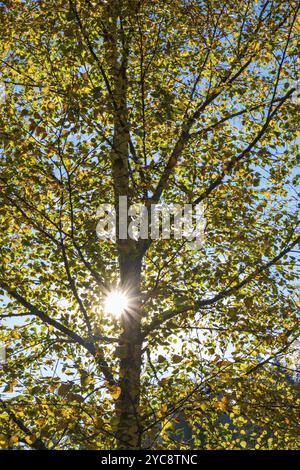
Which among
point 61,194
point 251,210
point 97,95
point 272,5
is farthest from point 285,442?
point 272,5

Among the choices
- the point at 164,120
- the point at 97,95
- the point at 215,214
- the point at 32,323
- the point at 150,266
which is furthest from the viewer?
the point at 150,266

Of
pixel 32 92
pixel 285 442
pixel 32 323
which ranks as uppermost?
pixel 32 92

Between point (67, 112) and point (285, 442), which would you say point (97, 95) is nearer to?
point (67, 112)

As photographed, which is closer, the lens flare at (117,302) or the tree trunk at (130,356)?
the tree trunk at (130,356)

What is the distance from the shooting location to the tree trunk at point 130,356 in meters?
7.94

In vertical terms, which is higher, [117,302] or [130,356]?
[117,302]

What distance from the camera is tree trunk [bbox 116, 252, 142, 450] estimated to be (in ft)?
26.0

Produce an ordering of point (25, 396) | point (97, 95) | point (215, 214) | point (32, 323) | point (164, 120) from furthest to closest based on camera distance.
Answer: point (32, 323)
point (215, 214)
point (164, 120)
point (25, 396)
point (97, 95)

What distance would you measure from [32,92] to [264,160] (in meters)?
5.20

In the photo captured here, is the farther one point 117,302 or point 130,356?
point 117,302

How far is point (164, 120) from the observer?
9258mm

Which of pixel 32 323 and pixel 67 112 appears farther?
pixel 32 323

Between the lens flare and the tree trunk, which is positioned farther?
the lens flare

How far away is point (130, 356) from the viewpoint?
9.27 metres
